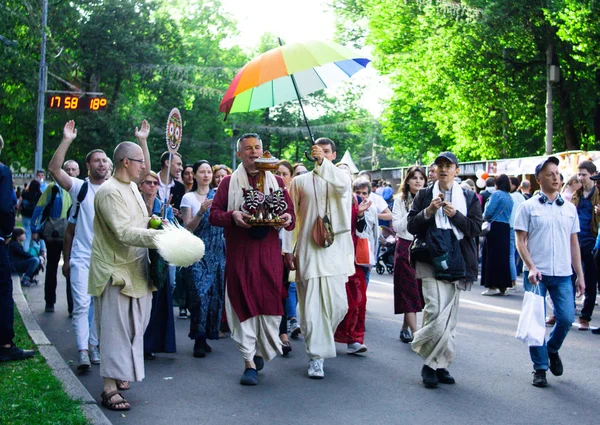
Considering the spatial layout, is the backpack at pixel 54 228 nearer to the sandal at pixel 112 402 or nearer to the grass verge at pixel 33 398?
the grass verge at pixel 33 398

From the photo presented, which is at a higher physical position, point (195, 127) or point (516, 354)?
point (195, 127)

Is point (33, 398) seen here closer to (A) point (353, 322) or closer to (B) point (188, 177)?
(A) point (353, 322)

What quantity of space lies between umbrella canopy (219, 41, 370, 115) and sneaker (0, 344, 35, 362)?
3.00m

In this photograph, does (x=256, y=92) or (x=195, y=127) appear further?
(x=195, y=127)

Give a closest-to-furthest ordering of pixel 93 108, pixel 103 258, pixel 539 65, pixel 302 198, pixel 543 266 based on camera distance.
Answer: pixel 103 258, pixel 543 266, pixel 302 198, pixel 93 108, pixel 539 65

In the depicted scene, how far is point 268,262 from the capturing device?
24.1 feet

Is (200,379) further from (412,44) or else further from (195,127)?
(195,127)

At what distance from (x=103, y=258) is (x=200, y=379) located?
5.80 feet

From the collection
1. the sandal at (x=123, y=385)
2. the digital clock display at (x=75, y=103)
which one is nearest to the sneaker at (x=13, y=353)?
the sandal at (x=123, y=385)

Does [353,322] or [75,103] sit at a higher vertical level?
[75,103]

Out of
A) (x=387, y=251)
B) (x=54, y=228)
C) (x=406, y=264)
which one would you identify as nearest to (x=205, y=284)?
(x=406, y=264)

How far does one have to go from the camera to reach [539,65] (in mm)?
31875

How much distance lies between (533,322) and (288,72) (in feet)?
9.91

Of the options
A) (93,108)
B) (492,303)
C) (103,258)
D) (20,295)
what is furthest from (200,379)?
(93,108)
